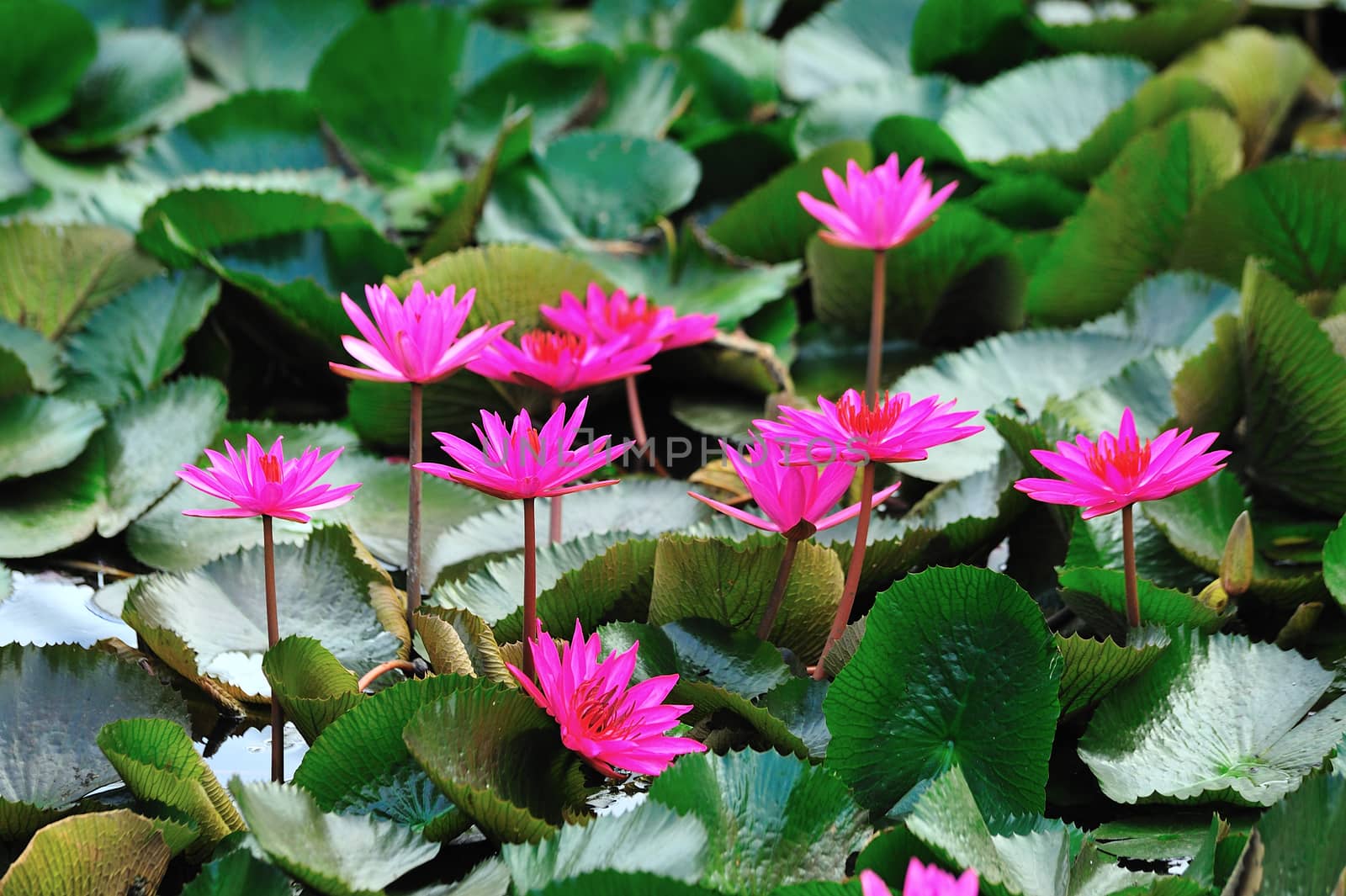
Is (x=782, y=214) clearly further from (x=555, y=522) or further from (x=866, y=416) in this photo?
(x=866, y=416)

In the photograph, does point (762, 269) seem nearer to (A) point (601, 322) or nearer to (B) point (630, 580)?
(A) point (601, 322)

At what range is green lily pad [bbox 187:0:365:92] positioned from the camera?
2.41m

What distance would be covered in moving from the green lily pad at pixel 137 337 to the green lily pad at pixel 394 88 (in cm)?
63

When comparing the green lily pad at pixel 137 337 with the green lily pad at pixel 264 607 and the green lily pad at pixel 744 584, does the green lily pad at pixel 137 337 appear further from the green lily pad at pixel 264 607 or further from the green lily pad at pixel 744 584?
the green lily pad at pixel 744 584

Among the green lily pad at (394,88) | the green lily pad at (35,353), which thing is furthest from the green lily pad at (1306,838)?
the green lily pad at (394,88)

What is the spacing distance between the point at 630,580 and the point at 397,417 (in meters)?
0.45

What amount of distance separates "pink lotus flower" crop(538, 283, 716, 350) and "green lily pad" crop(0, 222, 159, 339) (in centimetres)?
62

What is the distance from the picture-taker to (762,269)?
1.61m

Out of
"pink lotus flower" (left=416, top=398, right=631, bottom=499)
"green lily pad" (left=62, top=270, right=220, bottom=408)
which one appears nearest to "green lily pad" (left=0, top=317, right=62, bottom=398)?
"green lily pad" (left=62, top=270, right=220, bottom=408)

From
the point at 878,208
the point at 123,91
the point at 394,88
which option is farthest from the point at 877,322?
the point at 123,91

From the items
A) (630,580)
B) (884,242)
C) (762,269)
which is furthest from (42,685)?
(762,269)

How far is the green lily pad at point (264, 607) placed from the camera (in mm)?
1021

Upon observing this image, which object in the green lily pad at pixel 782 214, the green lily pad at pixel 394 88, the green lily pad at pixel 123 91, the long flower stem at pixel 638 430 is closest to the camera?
the long flower stem at pixel 638 430

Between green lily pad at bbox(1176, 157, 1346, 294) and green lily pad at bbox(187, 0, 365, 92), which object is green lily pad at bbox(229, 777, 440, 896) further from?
green lily pad at bbox(187, 0, 365, 92)
